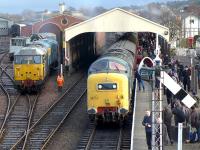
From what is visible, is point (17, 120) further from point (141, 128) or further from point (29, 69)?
point (29, 69)

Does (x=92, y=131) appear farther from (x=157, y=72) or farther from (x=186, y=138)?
(x=157, y=72)

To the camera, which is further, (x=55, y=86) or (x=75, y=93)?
(x=55, y=86)

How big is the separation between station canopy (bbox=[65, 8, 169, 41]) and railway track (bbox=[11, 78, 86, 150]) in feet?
20.7

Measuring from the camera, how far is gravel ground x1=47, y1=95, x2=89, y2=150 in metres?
17.5

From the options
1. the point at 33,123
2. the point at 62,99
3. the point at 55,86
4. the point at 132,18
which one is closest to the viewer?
the point at 33,123

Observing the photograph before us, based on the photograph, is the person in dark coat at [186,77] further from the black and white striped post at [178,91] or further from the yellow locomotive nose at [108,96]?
the black and white striped post at [178,91]

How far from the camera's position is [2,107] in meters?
24.3

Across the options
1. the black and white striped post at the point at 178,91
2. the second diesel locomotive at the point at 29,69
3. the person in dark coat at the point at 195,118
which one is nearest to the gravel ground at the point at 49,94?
the second diesel locomotive at the point at 29,69

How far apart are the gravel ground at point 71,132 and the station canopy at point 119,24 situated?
11.3 meters

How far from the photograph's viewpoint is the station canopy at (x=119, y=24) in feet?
111

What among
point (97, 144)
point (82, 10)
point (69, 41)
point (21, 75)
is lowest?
point (97, 144)

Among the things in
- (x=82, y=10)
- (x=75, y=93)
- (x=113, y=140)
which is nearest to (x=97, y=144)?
(x=113, y=140)

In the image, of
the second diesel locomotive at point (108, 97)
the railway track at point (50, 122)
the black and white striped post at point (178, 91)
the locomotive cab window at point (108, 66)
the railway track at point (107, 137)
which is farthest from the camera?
the locomotive cab window at point (108, 66)

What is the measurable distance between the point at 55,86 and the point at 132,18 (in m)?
7.32
